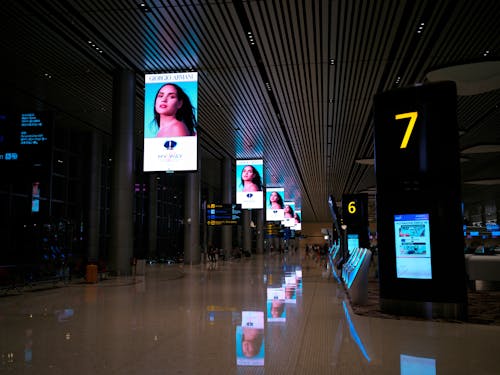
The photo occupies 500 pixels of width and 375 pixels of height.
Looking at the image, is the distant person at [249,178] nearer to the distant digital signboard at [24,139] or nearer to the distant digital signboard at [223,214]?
the distant digital signboard at [223,214]

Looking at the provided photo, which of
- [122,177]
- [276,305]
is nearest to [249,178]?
[122,177]

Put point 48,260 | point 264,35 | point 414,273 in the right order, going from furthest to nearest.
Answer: point 48,260
point 264,35
point 414,273

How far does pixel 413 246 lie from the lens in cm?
805

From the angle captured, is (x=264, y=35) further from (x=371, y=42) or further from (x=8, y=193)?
(x=8, y=193)

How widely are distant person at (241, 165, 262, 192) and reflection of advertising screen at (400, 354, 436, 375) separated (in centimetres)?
2408

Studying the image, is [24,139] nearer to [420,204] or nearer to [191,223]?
[420,204]

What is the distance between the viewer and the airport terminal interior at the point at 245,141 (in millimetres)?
5812

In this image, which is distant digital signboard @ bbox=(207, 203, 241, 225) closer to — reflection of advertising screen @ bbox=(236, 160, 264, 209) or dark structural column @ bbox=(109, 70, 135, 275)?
reflection of advertising screen @ bbox=(236, 160, 264, 209)

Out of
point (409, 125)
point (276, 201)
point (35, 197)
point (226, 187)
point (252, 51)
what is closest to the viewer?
point (409, 125)

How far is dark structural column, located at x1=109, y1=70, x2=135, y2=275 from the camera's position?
17.3 meters

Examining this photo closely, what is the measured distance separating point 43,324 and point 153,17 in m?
8.68

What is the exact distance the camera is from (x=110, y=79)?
17.7 metres

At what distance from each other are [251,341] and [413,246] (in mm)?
3662

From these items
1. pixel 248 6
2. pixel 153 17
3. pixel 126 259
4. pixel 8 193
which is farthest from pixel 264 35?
pixel 8 193
